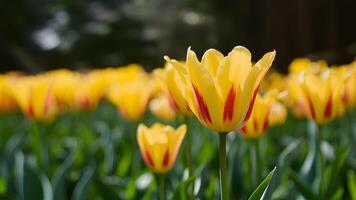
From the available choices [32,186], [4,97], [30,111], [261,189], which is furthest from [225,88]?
[4,97]

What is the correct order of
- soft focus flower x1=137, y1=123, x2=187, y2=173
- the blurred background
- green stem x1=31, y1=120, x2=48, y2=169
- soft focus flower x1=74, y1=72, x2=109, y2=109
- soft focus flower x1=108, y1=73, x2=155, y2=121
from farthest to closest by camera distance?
the blurred background → soft focus flower x1=74, y1=72, x2=109, y2=109 → green stem x1=31, y1=120, x2=48, y2=169 → soft focus flower x1=108, y1=73, x2=155, y2=121 → soft focus flower x1=137, y1=123, x2=187, y2=173

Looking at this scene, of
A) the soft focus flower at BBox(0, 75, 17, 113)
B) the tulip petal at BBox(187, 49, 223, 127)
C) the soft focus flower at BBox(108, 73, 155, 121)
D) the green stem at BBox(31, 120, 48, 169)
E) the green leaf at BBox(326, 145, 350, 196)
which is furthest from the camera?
the soft focus flower at BBox(0, 75, 17, 113)

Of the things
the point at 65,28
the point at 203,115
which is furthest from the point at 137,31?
the point at 203,115

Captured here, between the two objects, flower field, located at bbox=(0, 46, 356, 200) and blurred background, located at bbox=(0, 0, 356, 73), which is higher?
blurred background, located at bbox=(0, 0, 356, 73)

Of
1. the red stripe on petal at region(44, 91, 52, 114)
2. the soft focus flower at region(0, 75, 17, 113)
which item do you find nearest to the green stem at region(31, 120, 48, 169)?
the red stripe on petal at region(44, 91, 52, 114)

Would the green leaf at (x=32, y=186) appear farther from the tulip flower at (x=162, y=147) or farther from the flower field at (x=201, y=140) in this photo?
the tulip flower at (x=162, y=147)

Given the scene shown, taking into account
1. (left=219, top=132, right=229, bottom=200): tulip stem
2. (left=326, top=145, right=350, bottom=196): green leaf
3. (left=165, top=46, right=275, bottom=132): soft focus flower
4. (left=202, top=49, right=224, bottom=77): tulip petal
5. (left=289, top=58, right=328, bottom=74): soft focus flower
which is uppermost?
(left=202, top=49, right=224, bottom=77): tulip petal

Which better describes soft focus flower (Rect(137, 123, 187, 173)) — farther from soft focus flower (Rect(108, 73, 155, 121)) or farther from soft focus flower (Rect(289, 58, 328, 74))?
Result: soft focus flower (Rect(108, 73, 155, 121))

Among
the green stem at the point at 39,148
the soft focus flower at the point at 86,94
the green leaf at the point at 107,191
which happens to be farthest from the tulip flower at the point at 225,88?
the soft focus flower at the point at 86,94

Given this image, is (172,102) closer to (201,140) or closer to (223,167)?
(223,167)
